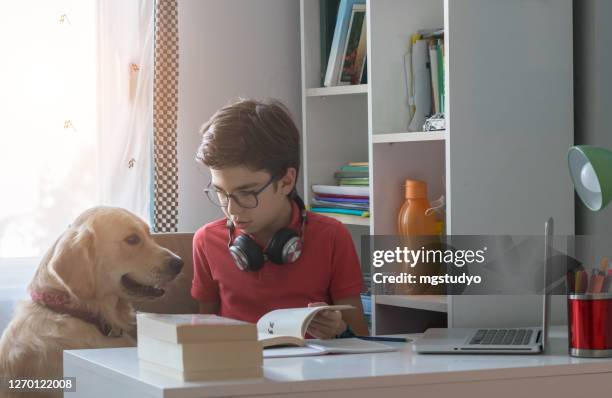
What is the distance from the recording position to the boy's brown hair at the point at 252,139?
196 centimetres

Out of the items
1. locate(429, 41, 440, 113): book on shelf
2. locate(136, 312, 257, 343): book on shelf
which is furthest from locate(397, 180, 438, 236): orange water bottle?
locate(136, 312, 257, 343): book on shelf

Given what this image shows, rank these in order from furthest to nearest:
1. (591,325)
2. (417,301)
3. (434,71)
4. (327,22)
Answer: (327,22) → (434,71) → (417,301) → (591,325)

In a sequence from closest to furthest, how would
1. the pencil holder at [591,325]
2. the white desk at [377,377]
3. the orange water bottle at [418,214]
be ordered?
the white desk at [377,377] < the pencil holder at [591,325] < the orange water bottle at [418,214]

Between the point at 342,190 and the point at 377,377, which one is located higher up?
the point at 342,190

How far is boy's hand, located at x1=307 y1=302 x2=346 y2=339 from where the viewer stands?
1771 millimetres

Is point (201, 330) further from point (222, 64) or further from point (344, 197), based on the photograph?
point (222, 64)

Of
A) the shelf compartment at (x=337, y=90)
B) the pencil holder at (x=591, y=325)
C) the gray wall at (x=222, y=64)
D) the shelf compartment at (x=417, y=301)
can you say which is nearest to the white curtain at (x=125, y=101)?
the gray wall at (x=222, y=64)

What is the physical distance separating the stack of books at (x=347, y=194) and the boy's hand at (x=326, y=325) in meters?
0.76

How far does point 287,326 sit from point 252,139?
0.47 metres

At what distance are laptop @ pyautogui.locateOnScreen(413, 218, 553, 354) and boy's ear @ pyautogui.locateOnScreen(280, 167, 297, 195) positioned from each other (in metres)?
0.45

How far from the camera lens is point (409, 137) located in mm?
2248

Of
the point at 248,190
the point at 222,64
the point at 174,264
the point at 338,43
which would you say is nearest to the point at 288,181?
the point at 248,190

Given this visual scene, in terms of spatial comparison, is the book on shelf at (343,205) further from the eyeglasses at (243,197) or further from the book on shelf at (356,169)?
the eyeglasses at (243,197)

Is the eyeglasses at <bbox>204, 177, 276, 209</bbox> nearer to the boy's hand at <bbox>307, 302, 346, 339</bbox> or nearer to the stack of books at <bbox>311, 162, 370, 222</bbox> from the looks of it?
the boy's hand at <bbox>307, 302, 346, 339</bbox>
